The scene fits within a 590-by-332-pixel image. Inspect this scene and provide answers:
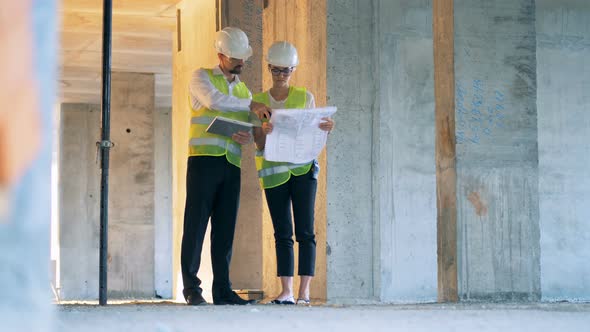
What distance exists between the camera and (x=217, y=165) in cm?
672

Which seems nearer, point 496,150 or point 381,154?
point 496,150

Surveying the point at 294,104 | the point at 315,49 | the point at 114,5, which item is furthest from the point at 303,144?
the point at 114,5

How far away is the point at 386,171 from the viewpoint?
8289 millimetres

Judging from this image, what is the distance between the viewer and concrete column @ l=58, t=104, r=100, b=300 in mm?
19812

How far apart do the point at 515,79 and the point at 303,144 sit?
74.7 inches

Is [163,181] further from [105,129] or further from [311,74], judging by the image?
[311,74]

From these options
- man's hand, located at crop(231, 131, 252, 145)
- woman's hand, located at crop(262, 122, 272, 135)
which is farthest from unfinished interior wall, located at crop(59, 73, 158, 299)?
woman's hand, located at crop(262, 122, 272, 135)

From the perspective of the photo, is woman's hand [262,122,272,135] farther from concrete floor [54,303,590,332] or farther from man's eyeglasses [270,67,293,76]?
concrete floor [54,303,590,332]

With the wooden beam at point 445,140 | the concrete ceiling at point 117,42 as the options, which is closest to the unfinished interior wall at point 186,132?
the concrete ceiling at point 117,42

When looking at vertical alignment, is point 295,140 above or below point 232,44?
below

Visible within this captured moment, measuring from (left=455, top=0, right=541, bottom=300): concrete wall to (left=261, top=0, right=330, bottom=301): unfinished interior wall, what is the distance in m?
1.02

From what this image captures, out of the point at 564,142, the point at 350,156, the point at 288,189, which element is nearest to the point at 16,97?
the point at 288,189

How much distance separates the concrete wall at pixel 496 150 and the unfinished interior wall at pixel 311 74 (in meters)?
1.02

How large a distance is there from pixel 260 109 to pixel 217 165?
0.46 m
